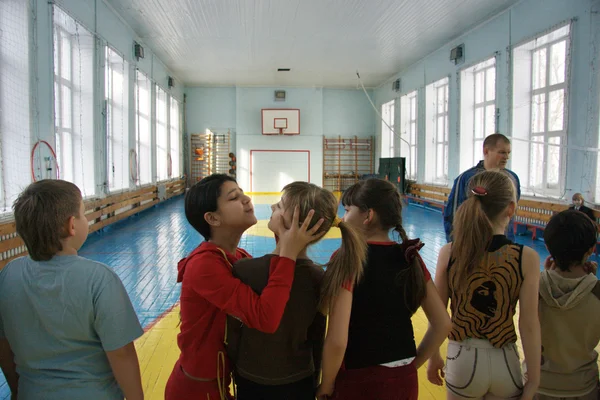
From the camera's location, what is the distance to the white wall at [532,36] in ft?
17.3

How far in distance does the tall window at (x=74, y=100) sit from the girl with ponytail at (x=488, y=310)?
568 cm

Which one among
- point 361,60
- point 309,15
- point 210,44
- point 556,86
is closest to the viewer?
point 556,86

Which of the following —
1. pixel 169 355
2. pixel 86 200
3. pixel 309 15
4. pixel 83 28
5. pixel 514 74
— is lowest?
pixel 169 355

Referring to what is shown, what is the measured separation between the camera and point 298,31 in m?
8.55

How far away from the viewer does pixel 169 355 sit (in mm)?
2576

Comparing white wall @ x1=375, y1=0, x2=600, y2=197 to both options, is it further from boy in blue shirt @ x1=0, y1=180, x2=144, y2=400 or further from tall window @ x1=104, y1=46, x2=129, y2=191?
tall window @ x1=104, y1=46, x2=129, y2=191

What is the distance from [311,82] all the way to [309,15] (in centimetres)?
671

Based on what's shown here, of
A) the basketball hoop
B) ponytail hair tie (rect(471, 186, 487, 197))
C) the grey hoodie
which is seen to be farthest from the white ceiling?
the grey hoodie

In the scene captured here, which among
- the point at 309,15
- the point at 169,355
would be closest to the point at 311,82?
the point at 309,15

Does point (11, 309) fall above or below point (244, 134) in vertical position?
below

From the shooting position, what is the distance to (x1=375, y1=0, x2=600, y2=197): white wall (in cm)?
528

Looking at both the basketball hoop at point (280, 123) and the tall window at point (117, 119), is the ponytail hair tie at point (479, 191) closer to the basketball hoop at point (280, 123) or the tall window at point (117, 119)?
the tall window at point (117, 119)

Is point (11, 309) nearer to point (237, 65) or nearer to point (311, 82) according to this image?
point (237, 65)

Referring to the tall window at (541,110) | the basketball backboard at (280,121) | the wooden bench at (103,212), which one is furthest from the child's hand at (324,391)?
the basketball backboard at (280,121)
